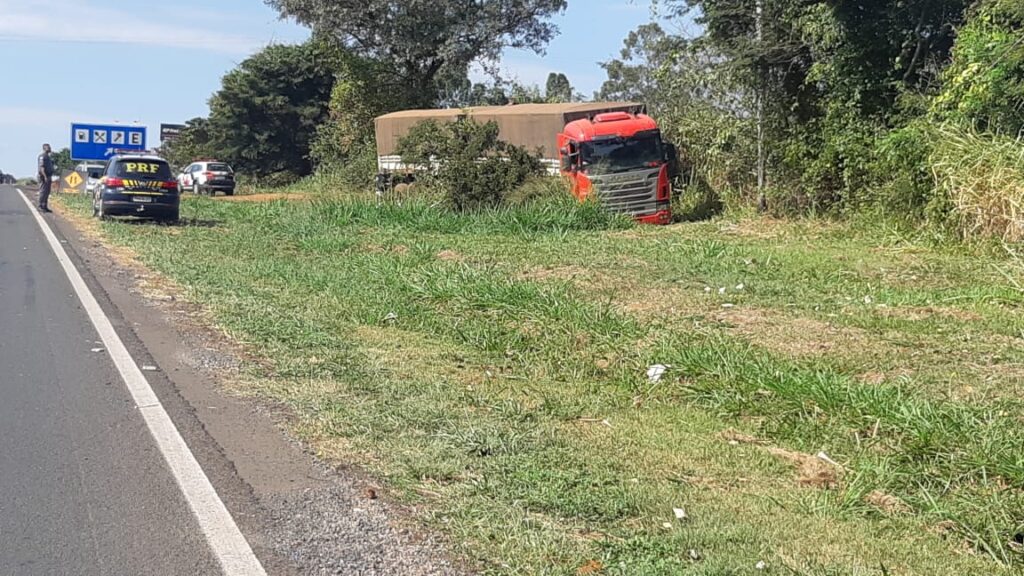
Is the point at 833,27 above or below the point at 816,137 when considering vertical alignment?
above

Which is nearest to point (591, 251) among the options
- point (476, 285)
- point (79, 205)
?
point (476, 285)

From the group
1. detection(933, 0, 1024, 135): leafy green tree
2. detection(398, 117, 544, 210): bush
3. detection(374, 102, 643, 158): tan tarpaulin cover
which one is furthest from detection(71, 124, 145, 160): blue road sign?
detection(933, 0, 1024, 135): leafy green tree

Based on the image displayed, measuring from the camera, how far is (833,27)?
20.9 metres

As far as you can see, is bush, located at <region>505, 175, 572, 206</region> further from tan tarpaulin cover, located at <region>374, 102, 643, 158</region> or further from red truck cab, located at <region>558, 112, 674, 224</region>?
tan tarpaulin cover, located at <region>374, 102, 643, 158</region>

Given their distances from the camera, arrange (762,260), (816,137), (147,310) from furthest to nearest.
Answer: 1. (816,137)
2. (762,260)
3. (147,310)

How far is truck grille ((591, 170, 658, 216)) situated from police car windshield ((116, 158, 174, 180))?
10.6 metres

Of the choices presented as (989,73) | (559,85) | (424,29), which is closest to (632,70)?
(559,85)

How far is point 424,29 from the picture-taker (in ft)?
148

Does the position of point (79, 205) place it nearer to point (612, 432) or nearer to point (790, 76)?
point (790, 76)

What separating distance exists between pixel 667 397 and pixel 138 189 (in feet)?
66.3

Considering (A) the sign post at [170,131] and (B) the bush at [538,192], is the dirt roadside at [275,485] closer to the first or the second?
(B) the bush at [538,192]

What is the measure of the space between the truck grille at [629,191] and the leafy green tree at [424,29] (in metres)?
22.8

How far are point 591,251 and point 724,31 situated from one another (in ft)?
30.4

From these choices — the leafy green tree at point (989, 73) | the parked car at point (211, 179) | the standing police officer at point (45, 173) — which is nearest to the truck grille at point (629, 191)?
the leafy green tree at point (989, 73)
